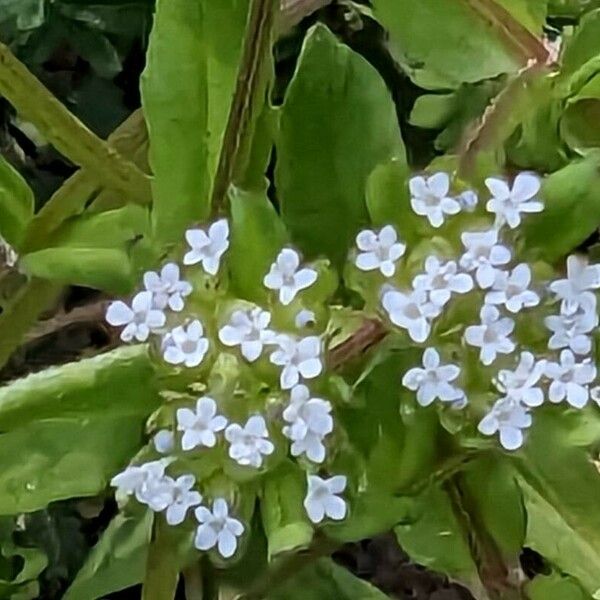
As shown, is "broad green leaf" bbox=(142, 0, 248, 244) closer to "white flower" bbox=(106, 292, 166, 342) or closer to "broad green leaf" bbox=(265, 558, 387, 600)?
"white flower" bbox=(106, 292, 166, 342)

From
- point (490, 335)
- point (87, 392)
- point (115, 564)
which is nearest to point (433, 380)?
point (490, 335)

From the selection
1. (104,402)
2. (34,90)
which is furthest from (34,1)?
(104,402)

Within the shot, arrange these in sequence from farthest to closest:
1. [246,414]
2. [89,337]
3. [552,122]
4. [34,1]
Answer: [89,337] → [34,1] → [552,122] → [246,414]

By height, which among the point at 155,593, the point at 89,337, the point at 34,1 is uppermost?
the point at 34,1

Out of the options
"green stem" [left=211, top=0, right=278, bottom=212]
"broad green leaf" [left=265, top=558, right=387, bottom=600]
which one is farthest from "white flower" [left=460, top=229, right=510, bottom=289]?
"broad green leaf" [left=265, top=558, right=387, bottom=600]

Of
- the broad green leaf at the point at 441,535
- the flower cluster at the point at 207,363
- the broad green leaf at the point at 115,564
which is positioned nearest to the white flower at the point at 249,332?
the flower cluster at the point at 207,363

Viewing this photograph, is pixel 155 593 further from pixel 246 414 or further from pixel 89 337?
pixel 89 337
